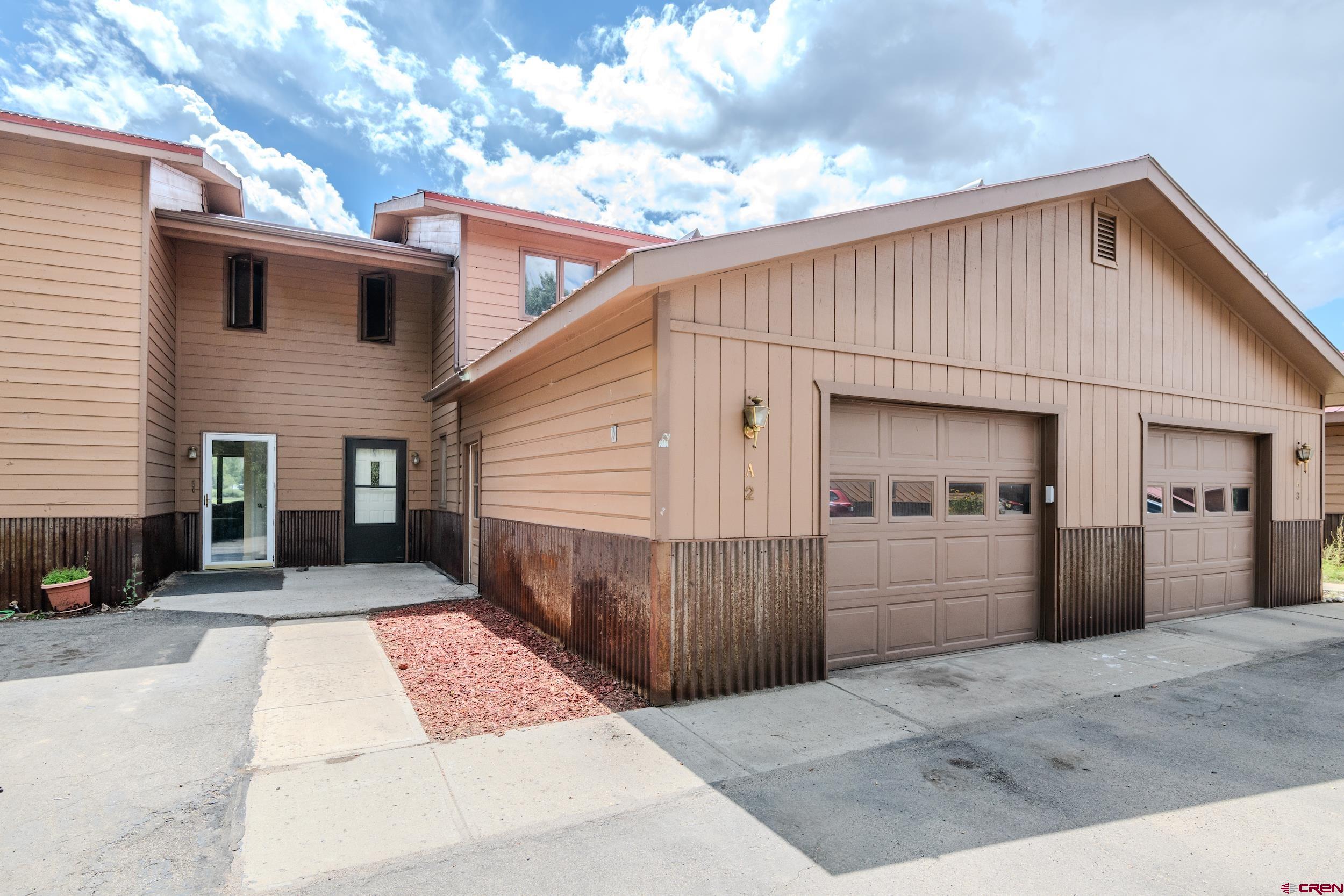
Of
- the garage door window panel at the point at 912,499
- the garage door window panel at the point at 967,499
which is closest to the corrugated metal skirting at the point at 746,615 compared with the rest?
the garage door window panel at the point at 912,499

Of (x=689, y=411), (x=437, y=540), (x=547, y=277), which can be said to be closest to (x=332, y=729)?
(x=689, y=411)

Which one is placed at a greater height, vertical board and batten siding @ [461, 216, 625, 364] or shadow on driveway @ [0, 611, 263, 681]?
vertical board and batten siding @ [461, 216, 625, 364]

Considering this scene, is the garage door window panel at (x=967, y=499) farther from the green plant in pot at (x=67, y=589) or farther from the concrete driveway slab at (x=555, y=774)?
the green plant in pot at (x=67, y=589)

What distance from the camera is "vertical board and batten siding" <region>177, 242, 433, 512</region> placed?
942cm

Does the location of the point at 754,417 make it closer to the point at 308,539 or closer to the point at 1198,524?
the point at 1198,524

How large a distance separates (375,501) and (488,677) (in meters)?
6.73

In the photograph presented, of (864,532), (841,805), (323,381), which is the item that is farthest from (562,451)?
(323,381)

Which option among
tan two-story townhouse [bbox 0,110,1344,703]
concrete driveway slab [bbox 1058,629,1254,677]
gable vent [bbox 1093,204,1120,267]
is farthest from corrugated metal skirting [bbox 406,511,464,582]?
gable vent [bbox 1093,204,1120,267]

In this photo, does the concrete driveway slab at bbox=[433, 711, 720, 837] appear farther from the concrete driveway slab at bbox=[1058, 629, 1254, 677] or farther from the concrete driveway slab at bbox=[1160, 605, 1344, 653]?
the concrete driveway slab at bbox=[1160, 605, 1344, 653]

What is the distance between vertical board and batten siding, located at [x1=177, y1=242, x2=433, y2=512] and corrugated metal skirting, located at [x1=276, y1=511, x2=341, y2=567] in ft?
0.45

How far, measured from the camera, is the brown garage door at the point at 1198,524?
6.91m

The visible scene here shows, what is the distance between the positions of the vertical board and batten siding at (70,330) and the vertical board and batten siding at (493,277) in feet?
11.9

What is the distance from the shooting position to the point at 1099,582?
6.23 meters

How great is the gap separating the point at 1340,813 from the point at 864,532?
2766 millimetres
